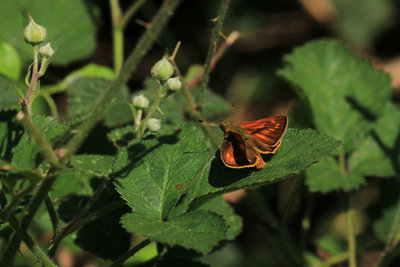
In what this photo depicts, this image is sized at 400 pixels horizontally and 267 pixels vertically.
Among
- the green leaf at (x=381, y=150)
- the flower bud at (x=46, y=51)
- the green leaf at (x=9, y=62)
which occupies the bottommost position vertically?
the green leaf at (x=381, y=150)

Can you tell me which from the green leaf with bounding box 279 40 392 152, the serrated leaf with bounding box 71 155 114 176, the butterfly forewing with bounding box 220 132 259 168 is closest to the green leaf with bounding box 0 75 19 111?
the serrated leaf with bounding box 71 155 114 176

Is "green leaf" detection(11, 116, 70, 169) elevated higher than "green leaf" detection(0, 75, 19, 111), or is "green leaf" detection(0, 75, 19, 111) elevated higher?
"green leaf" detection(0, 75, 19, 111)

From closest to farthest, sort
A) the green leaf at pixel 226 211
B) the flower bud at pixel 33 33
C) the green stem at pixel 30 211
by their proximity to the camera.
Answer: the green stem at pixel 30 211 → the flower bud at pixel 33 33 → the green leaf at pixel 226 211

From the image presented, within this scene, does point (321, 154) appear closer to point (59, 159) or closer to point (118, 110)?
point (59, 159)

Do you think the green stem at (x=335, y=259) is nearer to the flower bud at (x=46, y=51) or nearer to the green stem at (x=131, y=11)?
the green stem at (x=131, y=11)

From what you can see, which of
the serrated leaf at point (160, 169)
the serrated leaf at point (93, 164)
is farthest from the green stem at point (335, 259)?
the serrated leaf at point (93, 164)

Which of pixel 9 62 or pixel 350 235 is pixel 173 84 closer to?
pixel 350 235

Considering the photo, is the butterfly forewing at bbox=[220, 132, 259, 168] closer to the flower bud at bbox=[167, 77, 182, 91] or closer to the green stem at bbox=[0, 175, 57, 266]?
the flower bud at bbox=[167, 77, 182, 91]
